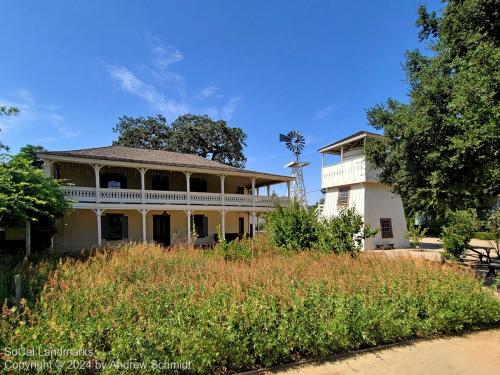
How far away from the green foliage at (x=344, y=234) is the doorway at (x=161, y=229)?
43.8 feet

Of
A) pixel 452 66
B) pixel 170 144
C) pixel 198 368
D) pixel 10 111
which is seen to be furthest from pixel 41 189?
pixel 170 144

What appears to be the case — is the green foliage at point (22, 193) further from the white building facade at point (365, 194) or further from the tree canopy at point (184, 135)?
the tree canopy at point (184, 135)

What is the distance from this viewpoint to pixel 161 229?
66.7ft

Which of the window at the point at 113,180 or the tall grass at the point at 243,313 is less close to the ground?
the window at the point at 113,180

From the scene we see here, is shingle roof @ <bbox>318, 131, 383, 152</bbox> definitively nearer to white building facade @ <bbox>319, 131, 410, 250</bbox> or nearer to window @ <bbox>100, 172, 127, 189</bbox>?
white building facade @ <bbox>319, 131, 410, 250</bbox>

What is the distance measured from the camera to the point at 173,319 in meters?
4.18

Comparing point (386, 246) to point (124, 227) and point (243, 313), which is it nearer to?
point (124, 227)

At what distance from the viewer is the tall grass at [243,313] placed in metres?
3.79

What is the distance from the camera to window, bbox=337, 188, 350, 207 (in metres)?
22.2

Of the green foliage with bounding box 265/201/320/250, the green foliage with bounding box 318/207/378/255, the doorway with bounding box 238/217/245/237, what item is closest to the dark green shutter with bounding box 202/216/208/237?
the doorway with bounding box 238/217/245/237

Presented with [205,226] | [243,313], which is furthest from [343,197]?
[243,313]

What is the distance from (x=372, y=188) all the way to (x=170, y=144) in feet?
85.9

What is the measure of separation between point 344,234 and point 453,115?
5.32 m

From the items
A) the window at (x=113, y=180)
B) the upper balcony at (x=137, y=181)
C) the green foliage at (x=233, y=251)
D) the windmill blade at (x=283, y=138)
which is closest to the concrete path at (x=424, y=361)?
the green foliage at (x=233, y=251)
